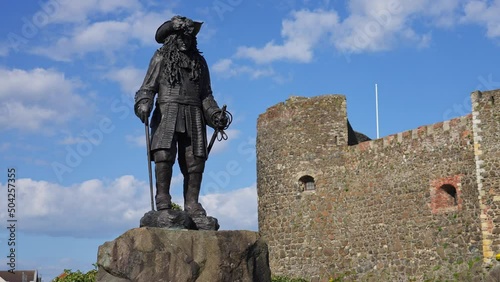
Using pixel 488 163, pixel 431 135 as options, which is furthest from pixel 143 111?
pixel 431 135

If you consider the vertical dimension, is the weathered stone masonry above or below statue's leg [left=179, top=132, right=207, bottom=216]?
Result: above

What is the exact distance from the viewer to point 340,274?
2911 centimetres

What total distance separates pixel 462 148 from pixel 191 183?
17.0m

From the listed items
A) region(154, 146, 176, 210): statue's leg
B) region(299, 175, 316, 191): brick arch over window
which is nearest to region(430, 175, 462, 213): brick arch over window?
region(299, 175, 316, 191): brick arch over window

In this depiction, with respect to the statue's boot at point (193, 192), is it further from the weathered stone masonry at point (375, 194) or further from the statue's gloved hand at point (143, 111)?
the weathered stone masonry at point (375, 194)

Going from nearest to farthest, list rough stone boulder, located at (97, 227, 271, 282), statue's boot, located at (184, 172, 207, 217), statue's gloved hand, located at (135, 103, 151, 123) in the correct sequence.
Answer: rough stone boulder, located at (97, 227, 271, 282) < statue's gloved hand, located at (135, 103, 151, 123) < statue's boot, located at (184, 172, 207, 217)

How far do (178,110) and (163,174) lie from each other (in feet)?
2.49

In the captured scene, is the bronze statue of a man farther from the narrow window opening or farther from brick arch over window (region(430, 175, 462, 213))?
the narrow window opening

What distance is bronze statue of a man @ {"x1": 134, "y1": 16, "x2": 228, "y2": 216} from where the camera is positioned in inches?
374

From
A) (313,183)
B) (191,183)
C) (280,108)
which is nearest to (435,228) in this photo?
(313,183)

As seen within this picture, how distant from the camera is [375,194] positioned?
2856cm

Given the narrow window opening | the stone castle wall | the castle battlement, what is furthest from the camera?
the narrow window opening

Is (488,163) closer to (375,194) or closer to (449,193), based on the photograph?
(449,193)

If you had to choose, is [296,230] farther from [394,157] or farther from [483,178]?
[483,178]
